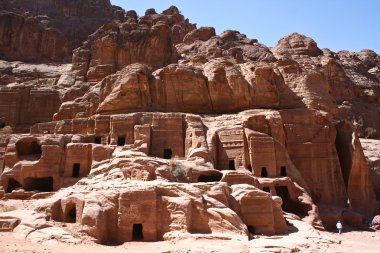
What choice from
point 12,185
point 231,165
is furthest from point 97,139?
point 231,165

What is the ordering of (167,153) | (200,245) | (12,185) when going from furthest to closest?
(167,153), (12,185), (200,245)

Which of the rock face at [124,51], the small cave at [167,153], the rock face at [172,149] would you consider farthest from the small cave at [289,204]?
the rock face at [124,51]

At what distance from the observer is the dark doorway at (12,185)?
29.5 metres

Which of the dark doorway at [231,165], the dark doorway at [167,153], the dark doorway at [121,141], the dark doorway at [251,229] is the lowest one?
the dark doorway at [251,229]

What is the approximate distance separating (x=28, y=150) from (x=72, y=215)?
515 inches

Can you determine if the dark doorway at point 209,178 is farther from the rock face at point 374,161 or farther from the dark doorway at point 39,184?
the rock face at point 374,161

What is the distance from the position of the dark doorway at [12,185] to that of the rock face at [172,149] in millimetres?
171

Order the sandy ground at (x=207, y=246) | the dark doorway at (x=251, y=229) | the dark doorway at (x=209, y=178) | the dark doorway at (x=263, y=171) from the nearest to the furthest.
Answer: the sandy ground at (x=207, y=246) < the dark doorway at (x=251, y=229) < the dark doorway at (x=209, y=178) < the dark doorway at (x=263, y=171)

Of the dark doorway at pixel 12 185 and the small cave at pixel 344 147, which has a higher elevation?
the small cave at pixel 344 147

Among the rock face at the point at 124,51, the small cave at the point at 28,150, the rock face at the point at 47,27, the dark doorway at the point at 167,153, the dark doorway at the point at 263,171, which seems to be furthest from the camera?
the rock face at the point at 47,27

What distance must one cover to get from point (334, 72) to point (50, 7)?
55325 millimetres

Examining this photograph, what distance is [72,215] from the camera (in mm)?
22016

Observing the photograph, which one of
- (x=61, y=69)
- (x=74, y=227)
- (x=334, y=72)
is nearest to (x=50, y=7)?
(x=61, y=69)

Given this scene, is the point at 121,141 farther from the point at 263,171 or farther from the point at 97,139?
the point at 263,171
